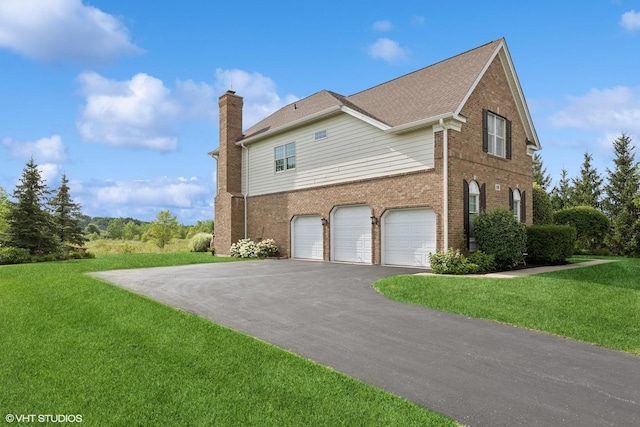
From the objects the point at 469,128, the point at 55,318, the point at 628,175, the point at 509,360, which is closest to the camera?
the point at 509,360

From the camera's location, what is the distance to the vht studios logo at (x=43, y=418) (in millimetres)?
3477

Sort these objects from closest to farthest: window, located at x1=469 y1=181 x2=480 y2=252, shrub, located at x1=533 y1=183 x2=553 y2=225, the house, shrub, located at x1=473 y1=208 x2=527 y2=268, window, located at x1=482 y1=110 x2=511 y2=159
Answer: shrub, located at x1=473 y1=208 x2=527 y2=268, the house, window, located at x1=469 y1=181 x2=480 y2=252, window, located at x1=482 y1=110 x2=511 y2=159, shrub, located at x1=533 y1=183 x2=553 y2=225

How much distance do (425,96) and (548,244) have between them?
7741 mm

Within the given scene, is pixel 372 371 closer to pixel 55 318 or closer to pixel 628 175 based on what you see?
pixel 55 318

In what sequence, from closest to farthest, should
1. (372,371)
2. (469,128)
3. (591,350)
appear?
(372,371) → (591,350) → (469,128)

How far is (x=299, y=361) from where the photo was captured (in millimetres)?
4836

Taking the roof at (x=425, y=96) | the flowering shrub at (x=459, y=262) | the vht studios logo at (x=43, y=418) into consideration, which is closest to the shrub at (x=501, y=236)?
the flowering shrub at (x=459, y=262)

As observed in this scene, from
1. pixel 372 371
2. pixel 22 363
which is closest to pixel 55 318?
pixel 22 363

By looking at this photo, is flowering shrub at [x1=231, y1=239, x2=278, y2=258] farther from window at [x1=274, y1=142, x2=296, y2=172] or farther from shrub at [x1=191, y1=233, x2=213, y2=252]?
shrub at [x1=191, y1=233, x2=213, y2=252]

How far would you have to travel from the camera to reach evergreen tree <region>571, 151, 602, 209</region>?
110ft

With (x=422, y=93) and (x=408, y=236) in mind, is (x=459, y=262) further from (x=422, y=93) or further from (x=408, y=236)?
(x=422, y=93)

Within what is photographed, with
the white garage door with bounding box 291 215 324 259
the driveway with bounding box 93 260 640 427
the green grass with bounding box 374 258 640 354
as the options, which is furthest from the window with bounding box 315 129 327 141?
the driveway with bounding box 93 260 640 427

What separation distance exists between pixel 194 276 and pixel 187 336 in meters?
7.05

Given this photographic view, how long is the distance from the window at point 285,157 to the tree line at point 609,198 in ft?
43.0
